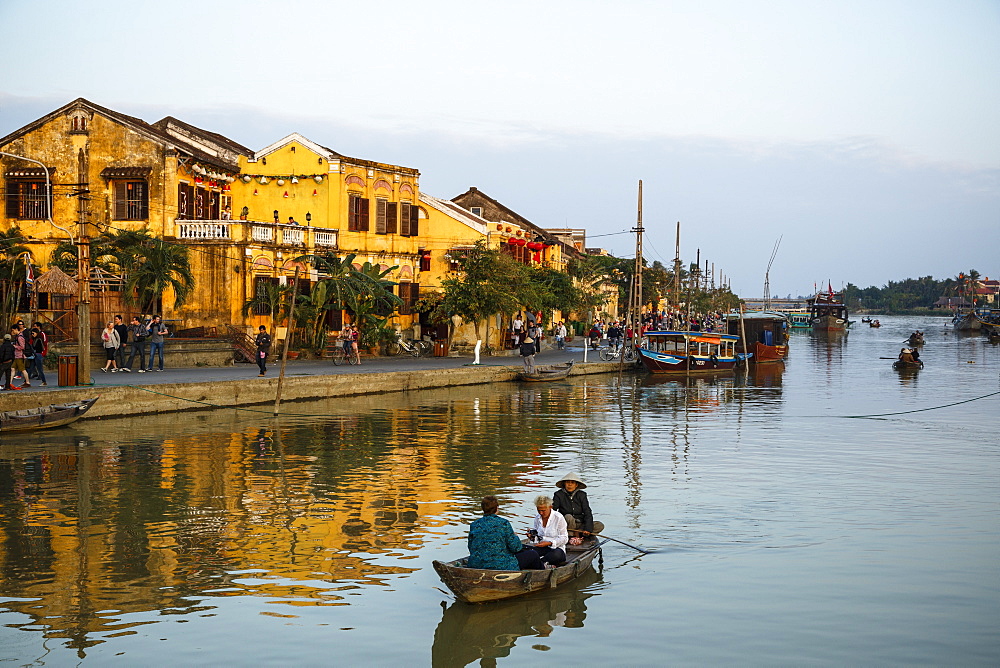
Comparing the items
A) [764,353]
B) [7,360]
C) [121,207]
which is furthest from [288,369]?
[764,353]

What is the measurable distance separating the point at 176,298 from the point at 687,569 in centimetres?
2778

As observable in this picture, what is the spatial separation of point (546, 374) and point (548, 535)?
28.9m

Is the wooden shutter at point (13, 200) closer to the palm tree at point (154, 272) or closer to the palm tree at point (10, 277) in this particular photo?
the palm tree at point (10, 277)

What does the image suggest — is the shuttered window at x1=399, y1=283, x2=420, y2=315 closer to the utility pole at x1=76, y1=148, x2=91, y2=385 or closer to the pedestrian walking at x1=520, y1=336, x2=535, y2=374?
the pedestrian walking at x1=520, y1=336, x2=535, y2=374

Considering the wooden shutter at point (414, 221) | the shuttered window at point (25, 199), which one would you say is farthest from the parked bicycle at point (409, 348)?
the shuttered window at point (25, 199)

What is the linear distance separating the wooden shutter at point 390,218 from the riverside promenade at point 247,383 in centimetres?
600

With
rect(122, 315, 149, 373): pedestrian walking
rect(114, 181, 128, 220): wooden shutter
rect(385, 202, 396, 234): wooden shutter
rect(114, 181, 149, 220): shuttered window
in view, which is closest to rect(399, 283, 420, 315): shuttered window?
rect(385, 202, 396, 234): wooden shutter

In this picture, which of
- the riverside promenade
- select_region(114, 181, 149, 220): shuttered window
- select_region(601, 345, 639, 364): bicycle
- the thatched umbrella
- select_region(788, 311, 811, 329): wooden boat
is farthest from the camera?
select_region(788, 311, 811, 329): wooden boat

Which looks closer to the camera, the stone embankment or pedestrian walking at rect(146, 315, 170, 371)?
the stone embankment

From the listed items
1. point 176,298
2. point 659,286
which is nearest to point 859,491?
point 176,298

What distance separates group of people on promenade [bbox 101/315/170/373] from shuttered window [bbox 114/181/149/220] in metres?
6.49

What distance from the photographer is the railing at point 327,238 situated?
43162 millimetres

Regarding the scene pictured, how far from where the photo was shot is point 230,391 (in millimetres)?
30250

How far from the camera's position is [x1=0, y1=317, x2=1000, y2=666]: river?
11.3 metres
